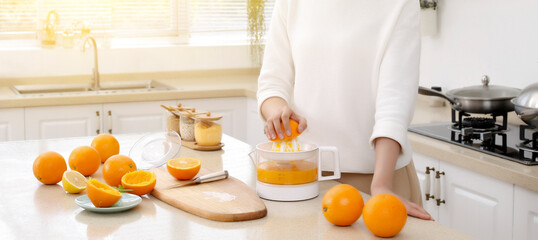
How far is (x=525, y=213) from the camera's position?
1944 mm

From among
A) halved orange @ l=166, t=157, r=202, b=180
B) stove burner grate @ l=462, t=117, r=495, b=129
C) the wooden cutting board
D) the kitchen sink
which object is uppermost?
the kitchen sink

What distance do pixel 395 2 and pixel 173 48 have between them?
9.04 feet

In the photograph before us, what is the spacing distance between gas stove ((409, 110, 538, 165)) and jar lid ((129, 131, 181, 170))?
981mm

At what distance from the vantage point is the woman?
1.54 meters

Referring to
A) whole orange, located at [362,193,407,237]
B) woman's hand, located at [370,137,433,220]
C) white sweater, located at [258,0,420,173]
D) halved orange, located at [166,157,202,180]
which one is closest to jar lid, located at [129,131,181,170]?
halved orange, located at [166,157,202,180]

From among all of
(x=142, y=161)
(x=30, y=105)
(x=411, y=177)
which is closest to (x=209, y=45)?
(x=30, y=105)

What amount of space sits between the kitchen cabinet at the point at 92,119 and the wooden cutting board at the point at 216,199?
1834 mm

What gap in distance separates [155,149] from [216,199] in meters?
0.46

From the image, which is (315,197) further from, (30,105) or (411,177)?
(30,105)

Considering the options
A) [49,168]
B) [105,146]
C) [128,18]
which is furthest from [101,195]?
[128,18]

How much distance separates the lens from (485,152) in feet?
7.06

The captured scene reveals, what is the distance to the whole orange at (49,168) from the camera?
161cm

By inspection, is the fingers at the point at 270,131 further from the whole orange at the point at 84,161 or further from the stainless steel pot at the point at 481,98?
the stainless steel pot at the point at 481,98

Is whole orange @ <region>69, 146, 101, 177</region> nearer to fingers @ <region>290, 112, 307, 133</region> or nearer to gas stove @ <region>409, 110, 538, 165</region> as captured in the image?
fingers @ <region>290, 112, 307, 133</region>
